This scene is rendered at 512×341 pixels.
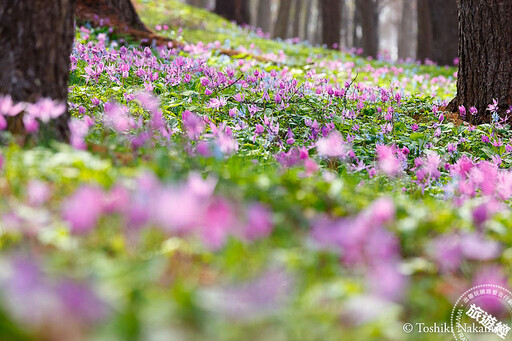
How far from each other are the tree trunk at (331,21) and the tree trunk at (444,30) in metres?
3.50

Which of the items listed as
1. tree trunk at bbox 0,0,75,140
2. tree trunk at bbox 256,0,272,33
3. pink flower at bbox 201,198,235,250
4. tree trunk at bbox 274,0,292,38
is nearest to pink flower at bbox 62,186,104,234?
pink flower at bbox 201,198,235,250

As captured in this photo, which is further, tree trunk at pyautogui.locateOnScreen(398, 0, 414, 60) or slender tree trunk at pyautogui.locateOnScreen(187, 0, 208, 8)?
tree trunk at pyautogui.locateOnScreen(398, 0, 414, 60)

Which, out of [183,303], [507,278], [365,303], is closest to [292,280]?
[365,303]

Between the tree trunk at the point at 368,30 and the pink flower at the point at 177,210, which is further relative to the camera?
the tree trunk at the point at 368,30

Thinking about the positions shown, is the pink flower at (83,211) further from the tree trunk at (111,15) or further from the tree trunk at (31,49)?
the tree trunk at (111,15)

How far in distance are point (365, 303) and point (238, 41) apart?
40.8ft

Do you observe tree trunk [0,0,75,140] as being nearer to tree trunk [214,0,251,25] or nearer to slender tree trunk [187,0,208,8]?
tree trunk [214,0,251,25]

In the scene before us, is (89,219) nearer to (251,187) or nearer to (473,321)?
(251,187)

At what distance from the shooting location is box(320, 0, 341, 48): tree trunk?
1758 centimetres

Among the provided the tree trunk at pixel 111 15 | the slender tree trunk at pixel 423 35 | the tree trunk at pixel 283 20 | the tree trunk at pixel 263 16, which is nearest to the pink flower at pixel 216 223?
the tree trunk at pixel 111 15

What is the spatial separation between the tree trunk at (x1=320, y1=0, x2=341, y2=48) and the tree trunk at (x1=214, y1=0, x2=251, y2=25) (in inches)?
155

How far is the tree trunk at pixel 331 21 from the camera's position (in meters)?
17.6

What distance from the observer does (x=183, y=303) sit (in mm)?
1673

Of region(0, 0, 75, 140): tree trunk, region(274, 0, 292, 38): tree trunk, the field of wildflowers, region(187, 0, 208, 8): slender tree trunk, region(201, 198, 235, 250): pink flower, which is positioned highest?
region(187, 0, 208, 8): slender tree trunk
